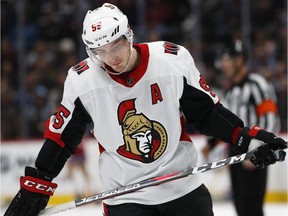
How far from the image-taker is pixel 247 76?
13.1 ft

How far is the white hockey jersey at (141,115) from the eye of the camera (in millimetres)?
2443

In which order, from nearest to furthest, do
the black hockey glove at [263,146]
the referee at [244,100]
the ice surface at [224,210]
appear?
the black hockey glove at [263,146]
the referee at [244,100]
the ice surface at [224,210]

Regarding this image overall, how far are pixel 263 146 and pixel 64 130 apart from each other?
2.38 feet

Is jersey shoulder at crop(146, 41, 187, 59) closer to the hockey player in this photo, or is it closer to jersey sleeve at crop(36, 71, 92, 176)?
the hockey player

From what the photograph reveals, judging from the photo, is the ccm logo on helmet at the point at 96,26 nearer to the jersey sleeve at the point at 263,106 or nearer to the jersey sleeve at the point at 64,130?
the jersey sleeve at the point at 64,130

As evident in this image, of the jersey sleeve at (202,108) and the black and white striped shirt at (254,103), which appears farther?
the black and white striped shirt at (254,103)

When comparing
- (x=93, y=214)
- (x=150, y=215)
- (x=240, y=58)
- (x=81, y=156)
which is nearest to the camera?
(x=150, y=215)

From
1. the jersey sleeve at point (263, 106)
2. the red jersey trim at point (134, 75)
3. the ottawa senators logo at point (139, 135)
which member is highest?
the red jersey trim at point (134, 75)

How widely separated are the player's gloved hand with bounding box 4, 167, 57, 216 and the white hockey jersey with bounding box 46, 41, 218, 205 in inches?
9.5

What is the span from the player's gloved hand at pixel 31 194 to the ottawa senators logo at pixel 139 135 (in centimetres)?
32

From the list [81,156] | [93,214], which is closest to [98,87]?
[93,214]

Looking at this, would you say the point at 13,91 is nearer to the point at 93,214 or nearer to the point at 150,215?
the point at 93,214

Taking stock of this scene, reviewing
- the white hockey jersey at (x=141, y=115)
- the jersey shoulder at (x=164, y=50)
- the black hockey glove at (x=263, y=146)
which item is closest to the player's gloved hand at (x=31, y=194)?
the white hockey jersey at (x=141, y=115)

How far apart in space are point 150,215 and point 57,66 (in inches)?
191
